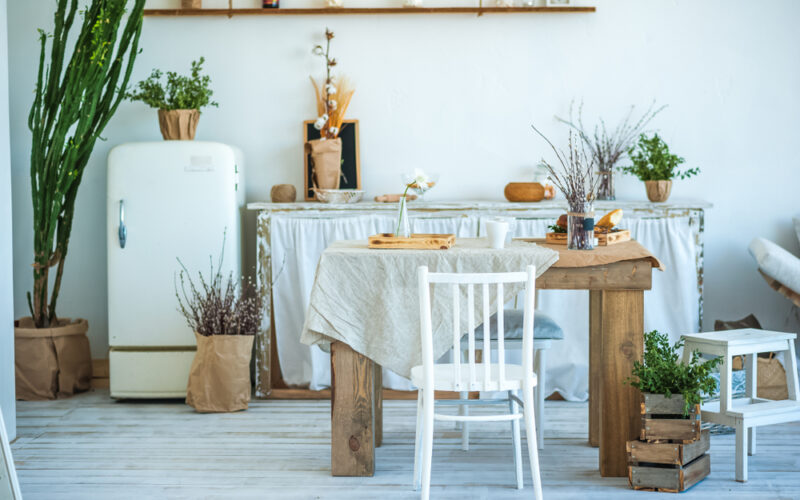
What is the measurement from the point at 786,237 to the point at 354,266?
9.53 feet

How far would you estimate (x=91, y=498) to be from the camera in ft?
9.65

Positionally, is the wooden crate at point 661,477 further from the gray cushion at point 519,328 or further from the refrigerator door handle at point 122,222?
the refrigerator door handle at point 122,222

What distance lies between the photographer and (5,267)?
360 centimetres

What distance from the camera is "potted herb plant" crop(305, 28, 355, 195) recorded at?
4570 mm

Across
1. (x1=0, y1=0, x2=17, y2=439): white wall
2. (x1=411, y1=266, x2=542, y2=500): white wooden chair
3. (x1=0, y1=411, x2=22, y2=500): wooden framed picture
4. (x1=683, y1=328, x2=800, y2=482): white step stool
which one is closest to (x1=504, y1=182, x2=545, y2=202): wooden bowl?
(x1=683, y1=328, x2=800, y2=482): white step stool

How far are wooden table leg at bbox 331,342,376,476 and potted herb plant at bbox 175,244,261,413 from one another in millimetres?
1183

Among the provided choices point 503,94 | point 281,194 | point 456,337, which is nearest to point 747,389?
point 456,337

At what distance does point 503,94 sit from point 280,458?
8.00 ft

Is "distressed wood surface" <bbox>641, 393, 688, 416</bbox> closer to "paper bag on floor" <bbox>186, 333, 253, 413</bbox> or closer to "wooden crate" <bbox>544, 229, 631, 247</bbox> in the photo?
"wooden crate" <bbox>544, 229, 631, 247</bbox>

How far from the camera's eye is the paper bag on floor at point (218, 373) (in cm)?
412

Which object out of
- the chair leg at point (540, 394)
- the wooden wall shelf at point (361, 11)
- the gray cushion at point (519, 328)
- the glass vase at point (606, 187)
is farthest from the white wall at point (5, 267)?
the glass vase at point (606, 187)

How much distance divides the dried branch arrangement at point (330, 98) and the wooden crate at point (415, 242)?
161 centimetres

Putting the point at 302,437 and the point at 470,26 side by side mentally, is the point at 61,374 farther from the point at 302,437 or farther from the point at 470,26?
the point at 470,26

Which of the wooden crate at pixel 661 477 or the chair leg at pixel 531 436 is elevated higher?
the chair leg at pixel 531 436
